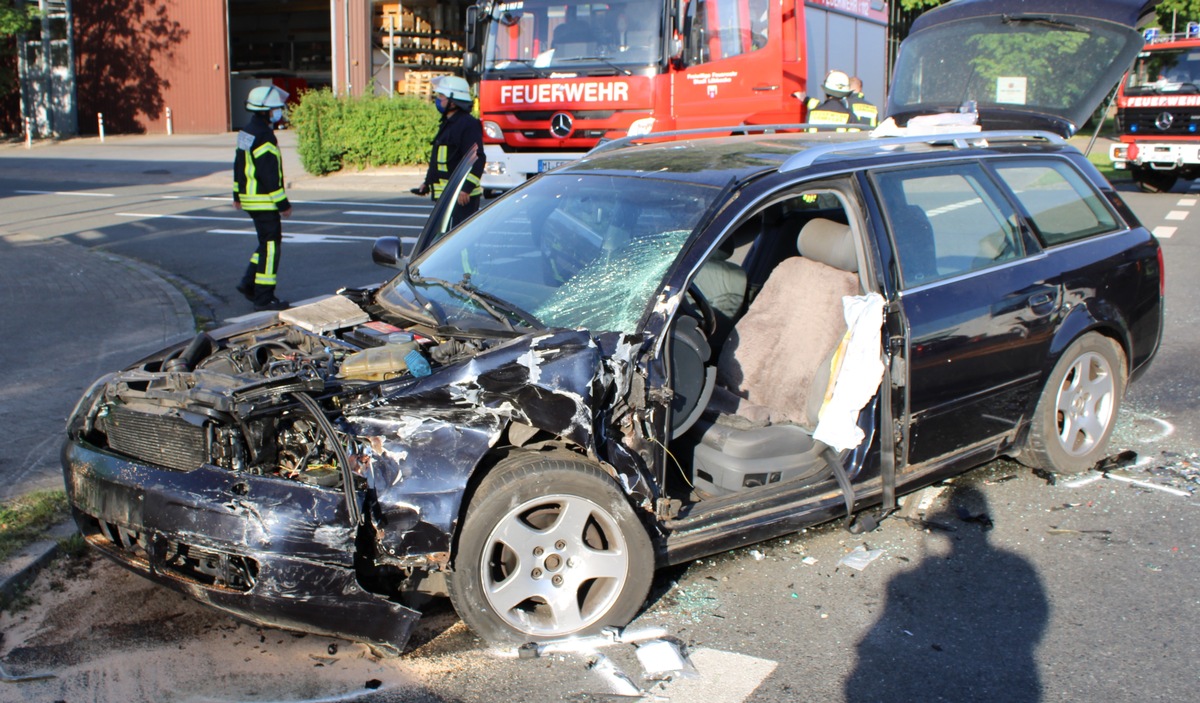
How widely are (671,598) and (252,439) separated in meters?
1.59

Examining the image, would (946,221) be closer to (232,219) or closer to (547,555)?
(547,555)

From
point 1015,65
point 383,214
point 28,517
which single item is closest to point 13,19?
point 383,214

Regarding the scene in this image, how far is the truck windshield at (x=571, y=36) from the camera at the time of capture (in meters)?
12.0

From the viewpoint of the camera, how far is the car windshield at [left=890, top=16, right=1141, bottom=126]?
34.0 feet

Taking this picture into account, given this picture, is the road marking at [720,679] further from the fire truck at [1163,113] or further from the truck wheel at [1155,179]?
the truck wheel at [1155,179]

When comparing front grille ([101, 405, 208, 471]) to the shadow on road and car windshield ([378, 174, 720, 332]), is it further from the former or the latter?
the shadow on road

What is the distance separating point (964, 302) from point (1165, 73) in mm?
16662

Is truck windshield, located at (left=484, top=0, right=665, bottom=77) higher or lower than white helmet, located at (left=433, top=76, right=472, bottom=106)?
higher

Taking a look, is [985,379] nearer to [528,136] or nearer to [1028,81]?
[1028,81]

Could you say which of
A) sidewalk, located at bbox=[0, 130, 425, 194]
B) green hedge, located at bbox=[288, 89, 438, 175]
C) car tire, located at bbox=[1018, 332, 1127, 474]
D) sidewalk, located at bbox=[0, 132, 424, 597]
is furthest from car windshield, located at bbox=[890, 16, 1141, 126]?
green hedge, located at bbox=[288, 89, 438, 175]

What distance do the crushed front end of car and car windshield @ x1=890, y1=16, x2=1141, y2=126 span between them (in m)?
7.85

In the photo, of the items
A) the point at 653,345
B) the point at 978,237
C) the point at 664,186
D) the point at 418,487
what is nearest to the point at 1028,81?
the point at 978,237

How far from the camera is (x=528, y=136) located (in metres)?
13.0

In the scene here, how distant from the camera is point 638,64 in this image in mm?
12055
